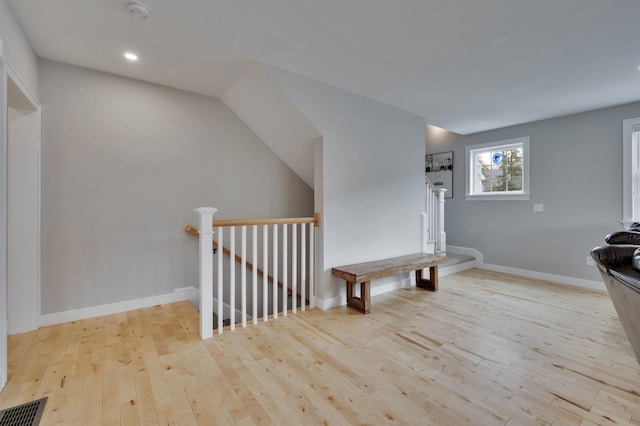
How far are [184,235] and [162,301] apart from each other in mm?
741

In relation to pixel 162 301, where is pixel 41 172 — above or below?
above

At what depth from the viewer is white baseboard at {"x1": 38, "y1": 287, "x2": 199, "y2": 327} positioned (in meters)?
2.70

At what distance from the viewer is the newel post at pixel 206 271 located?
2.43m

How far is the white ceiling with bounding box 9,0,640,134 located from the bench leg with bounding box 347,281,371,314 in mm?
2079

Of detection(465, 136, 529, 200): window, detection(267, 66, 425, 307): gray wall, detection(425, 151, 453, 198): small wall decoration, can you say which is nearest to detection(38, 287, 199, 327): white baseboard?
detection(267, 66, 425, 307): gray wall

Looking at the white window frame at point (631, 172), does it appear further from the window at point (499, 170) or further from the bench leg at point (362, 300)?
the bench leg at point (362, 300)

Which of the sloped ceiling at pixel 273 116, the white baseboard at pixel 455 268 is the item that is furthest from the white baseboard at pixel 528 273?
the sloped ceiling at pixel 273 116

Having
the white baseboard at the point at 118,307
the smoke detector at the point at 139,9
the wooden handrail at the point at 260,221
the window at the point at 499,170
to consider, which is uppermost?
the smoke detector at the point at 139,9

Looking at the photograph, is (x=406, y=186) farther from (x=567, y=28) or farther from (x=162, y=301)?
(x=162, y=301)

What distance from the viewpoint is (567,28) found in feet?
6.80

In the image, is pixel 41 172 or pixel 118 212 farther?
pixel 118 212

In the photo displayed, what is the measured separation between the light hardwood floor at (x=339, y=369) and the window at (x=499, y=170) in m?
2.11

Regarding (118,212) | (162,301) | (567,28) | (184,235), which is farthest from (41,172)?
(567,28)

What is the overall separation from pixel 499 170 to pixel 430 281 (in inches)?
93.8
